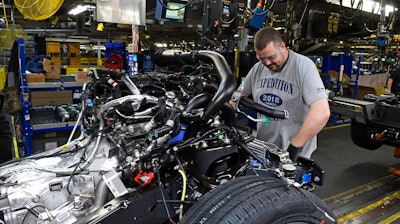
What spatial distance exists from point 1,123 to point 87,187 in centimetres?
236

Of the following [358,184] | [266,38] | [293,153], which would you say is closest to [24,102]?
[266,38]

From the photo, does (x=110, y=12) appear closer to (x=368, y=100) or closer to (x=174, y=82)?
(x=174, y=82)

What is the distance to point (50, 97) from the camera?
4301 millimetres

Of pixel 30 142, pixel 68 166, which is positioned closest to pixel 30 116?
pixel 30 142

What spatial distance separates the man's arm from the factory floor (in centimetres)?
150

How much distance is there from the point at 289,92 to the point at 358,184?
7.40ft

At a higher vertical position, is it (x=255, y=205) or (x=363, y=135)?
(x=255, y=205)

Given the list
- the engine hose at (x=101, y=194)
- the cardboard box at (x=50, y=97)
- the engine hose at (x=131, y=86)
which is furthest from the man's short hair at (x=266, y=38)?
the cardboard box at (x=50, y=97)

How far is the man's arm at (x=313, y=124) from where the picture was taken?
186 cm

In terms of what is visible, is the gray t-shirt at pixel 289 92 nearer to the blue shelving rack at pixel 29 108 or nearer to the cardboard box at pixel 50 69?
the blue shelving rack at pixel 29 108

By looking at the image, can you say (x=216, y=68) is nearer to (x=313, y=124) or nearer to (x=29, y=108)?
(x=313, y=124)

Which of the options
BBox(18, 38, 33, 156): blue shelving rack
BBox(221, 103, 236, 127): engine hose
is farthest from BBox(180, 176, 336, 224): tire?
BBox(18, 38, 33, 156): blue shelving rack

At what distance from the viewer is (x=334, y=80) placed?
7.43 m

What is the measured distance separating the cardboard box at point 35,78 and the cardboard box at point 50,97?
0.16 metres
